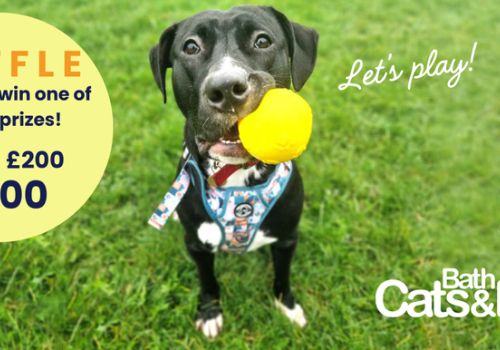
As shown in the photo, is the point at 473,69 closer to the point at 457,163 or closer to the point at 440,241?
the point at 457,163

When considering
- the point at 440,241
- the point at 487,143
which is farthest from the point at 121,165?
the point at 487,143

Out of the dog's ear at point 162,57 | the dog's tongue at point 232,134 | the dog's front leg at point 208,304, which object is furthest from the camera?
the dog's front leg at point 208,304

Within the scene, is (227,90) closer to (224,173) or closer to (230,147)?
(230,147)

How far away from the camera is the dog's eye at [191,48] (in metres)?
2.45

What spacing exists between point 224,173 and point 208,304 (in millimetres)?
1050

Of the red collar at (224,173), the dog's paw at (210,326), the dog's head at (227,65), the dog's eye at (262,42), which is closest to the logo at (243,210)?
the red collar at (224,173)

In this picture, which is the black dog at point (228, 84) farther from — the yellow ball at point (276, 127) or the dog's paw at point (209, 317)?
the dog's paw at point (209, 317)

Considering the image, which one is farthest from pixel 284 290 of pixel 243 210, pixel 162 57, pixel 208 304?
pixel 162 57

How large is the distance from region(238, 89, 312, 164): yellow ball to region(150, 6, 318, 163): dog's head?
55 mm

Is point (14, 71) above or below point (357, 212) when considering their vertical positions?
above

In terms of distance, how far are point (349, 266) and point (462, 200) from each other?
1.22 metres

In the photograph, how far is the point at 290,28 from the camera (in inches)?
102

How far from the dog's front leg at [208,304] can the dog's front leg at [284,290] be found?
1.22 ft

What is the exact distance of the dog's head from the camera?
2033 mm
